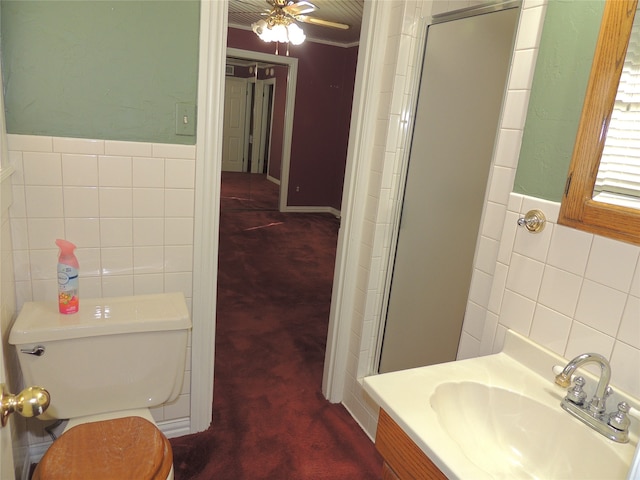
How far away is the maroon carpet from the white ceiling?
2299 millimetres

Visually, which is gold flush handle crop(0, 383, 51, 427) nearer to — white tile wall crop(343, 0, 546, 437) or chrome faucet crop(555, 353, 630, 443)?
chrome faucet crop(555, 353, 630, 443)

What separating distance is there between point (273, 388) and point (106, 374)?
1.09m

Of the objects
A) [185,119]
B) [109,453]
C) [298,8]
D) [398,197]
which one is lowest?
[109,453]

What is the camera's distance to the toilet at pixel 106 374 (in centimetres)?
126

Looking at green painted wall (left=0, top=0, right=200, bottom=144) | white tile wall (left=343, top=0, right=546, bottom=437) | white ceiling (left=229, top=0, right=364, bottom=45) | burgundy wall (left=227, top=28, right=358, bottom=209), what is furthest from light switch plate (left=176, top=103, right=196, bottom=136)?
burgundy wall (left=227, top=28, right=358, bottom=209)

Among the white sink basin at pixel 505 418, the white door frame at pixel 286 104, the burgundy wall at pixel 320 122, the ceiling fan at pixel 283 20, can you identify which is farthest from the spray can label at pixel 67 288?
the burgundy wall at pixel 320 122

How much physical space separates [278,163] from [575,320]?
19.1 feet

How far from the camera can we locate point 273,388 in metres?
2.43

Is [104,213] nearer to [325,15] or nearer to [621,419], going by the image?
[621,419]

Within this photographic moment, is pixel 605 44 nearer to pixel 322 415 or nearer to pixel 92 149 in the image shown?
pixel 92 149

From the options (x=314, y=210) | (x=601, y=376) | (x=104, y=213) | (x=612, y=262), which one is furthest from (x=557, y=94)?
(x=314, y=210)

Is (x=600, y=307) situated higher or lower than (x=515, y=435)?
higher

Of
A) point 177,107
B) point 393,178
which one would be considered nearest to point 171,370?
point 177,107

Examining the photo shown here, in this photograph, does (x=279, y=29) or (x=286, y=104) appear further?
(x=286, y=104)
